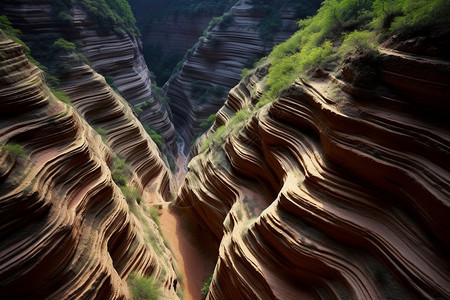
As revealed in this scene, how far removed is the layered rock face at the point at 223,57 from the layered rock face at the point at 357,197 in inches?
956

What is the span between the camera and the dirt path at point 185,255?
12.0 m

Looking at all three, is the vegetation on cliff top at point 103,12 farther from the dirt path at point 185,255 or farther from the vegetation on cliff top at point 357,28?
the dirt path at point 185,255

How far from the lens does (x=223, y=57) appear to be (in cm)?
3325

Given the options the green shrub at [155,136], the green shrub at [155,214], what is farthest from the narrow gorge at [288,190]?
the green shrub at [155,136]

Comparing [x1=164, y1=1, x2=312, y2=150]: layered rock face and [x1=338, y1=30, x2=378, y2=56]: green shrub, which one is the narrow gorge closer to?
[x1=338, y1=30, x2=378, y2=56]: green shrub

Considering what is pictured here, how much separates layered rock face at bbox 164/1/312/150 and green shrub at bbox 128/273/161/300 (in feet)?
80.3

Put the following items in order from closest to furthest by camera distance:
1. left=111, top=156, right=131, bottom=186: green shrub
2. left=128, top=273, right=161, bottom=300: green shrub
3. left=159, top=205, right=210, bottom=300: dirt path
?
left=128, top=273, right=161, bottom=300: green shrub, left=159, top=205, right=210, bottom=300: dirt path, left=111, top=156, right=131, bottom=186: green shrub

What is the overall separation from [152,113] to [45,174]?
2250 centimetres

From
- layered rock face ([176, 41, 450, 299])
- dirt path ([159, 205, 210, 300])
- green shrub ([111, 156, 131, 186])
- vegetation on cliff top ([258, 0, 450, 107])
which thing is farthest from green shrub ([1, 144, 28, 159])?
vegetation on cliff top ([258, 0, 450, 107])

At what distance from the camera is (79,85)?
705 inches

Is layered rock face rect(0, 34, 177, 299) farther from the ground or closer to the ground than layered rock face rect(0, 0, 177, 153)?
farther from the ground

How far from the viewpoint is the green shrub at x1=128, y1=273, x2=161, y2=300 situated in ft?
28.6

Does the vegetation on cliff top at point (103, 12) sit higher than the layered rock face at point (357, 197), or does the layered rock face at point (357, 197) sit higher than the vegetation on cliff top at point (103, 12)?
the layered rock face at point (357, 197)

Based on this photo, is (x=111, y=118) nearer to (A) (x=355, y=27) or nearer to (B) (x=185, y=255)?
(B) (x=185, y=255)
